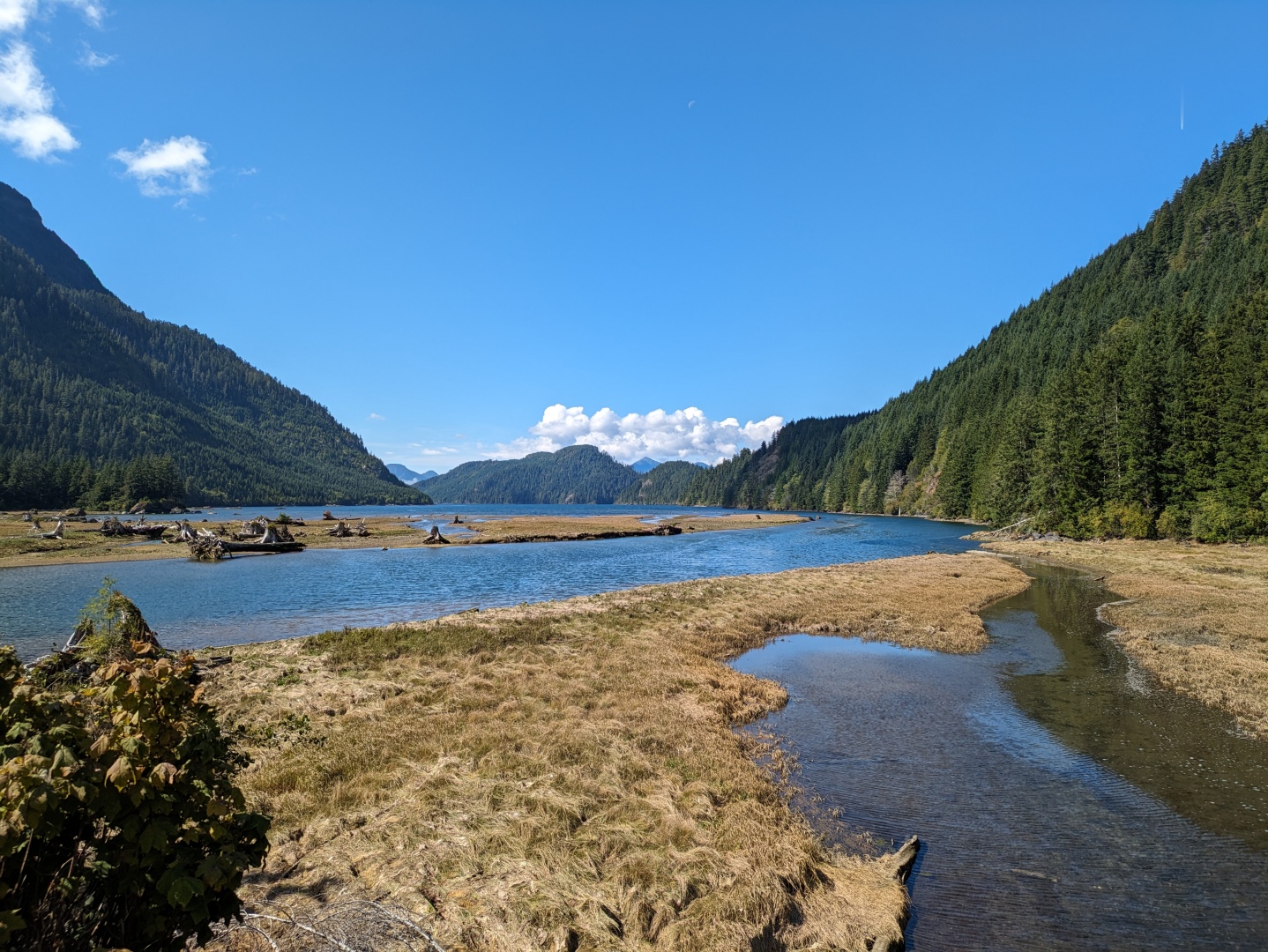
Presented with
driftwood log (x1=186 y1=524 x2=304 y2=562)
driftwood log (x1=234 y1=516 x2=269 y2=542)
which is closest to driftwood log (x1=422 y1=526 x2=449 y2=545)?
driftwood log (x1=186 y1=524 x2=304 y2=562)

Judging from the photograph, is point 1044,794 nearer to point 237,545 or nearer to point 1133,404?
point 237,545

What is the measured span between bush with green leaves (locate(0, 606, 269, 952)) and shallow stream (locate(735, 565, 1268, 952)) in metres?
8.86

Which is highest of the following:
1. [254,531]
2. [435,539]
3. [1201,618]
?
[254,531]

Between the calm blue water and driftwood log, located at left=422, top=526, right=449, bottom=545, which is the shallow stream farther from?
driftwood log, located at left=422, top=526, right=449, bottom=545

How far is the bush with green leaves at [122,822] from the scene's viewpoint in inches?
153

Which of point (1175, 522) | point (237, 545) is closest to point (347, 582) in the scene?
point (237, 545)

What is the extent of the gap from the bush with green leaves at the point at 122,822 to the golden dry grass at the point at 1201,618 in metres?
22.9

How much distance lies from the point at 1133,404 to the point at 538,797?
84.6m

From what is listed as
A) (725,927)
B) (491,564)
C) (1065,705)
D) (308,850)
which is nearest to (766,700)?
(1065,705)

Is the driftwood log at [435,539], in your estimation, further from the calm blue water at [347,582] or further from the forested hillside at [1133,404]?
the forested hillside at [1133,404]

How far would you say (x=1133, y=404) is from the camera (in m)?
66.8

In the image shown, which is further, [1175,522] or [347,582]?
[1175,522]

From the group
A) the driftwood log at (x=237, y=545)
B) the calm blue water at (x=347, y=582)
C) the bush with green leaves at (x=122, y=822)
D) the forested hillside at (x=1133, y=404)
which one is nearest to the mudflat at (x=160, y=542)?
the driftwood log at (x=237, y=545)

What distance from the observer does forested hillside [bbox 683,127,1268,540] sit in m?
57.2
